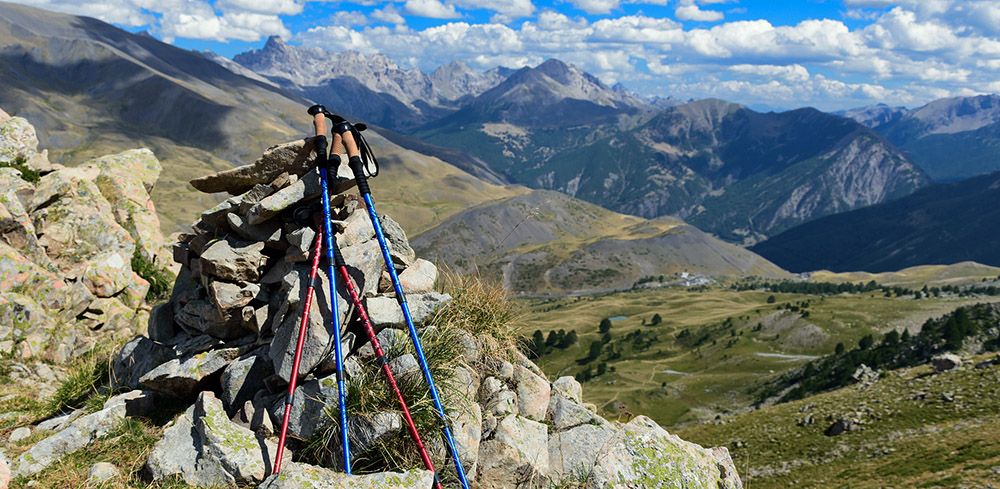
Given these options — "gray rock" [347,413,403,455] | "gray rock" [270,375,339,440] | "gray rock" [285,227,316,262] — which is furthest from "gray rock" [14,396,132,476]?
"gray rock" [347,413,403,455]

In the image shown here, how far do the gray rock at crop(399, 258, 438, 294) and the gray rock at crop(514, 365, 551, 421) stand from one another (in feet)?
8.19

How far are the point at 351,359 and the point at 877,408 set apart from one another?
60374mm

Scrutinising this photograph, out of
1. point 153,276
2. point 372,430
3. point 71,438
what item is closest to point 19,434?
point 71,438

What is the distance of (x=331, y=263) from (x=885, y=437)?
55.2m

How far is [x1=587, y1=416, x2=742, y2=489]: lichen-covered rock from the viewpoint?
11.1 metres

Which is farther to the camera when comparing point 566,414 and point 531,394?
point 566,414

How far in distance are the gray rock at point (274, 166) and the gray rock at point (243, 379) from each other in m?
4.06

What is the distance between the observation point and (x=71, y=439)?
33.3 feet

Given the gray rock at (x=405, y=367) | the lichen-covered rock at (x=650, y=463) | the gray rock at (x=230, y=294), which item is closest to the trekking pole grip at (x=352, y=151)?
the gray rock at (x=230, y=294)

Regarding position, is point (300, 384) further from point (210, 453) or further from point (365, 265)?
point (365, 265)

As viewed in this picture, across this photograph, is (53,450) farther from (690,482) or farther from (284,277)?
(690,482)

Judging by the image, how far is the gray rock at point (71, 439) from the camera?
31.4ft

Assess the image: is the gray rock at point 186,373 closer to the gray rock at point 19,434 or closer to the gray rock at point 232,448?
the gray rock at point 232,448

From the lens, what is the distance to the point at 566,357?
198 metres
